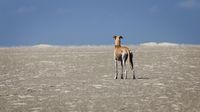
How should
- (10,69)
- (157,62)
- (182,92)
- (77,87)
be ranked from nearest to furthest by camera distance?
1. (182,92)
2. (77,87)
3. (10,69)
4. (157,62)

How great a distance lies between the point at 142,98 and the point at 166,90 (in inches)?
98.0

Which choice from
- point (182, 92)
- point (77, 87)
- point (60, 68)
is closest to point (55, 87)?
point (77, 87)

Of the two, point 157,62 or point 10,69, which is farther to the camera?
point 157,62

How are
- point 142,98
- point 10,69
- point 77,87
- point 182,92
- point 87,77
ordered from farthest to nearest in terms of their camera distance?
point 10,69, point 87,77, point 77,87, point 182,92, point 142,98

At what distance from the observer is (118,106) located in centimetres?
1638

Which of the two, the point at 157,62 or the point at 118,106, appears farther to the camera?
the point at 157,62

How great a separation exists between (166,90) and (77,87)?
411cm

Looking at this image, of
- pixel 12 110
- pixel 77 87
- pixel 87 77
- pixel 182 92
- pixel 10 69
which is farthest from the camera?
pixel 10 69

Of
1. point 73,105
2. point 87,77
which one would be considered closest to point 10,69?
point 87,77

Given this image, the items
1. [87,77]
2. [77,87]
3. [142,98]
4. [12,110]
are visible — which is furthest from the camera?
[87,77]

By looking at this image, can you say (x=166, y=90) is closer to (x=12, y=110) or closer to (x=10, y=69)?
(x=12, y=110)

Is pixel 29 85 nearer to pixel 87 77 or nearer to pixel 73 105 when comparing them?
pixel 87 77

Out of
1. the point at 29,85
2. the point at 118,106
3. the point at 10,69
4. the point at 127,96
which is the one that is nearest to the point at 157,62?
the point at 10,69

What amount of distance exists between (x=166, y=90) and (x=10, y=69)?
1547 cm
